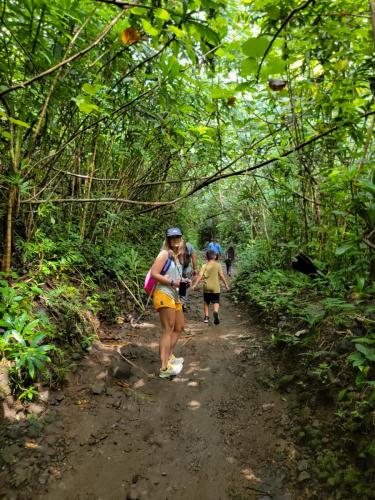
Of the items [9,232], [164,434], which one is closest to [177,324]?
[164,434]

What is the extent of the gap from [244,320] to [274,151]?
351 cm

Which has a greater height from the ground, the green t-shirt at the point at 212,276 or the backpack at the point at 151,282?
the backpack at the point at 151,282

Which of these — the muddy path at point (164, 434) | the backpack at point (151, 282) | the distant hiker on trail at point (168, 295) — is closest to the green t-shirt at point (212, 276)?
the muddy path at point (164, 434)

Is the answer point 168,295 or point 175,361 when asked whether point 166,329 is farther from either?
point 175,361

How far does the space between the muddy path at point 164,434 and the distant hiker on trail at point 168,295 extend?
0.88 ft

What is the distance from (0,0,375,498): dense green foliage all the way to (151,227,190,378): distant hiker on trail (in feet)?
2.03

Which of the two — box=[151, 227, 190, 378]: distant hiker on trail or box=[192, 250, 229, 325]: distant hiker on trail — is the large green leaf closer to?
box=[151, 227, 190, 378]: distant hiker on trail

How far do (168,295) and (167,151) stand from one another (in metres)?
3.83

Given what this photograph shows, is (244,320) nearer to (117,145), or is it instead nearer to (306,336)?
(306,336)

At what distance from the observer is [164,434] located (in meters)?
3.12

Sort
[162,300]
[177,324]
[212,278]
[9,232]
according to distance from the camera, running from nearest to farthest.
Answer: [9,232], [162,300], [177,324], [212,278]

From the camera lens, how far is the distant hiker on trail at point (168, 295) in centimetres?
384

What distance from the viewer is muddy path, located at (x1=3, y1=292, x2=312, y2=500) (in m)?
2.52

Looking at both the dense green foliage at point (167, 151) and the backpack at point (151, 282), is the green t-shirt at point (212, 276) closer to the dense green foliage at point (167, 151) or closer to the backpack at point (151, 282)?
the dense green foliage at point (167, 151)
